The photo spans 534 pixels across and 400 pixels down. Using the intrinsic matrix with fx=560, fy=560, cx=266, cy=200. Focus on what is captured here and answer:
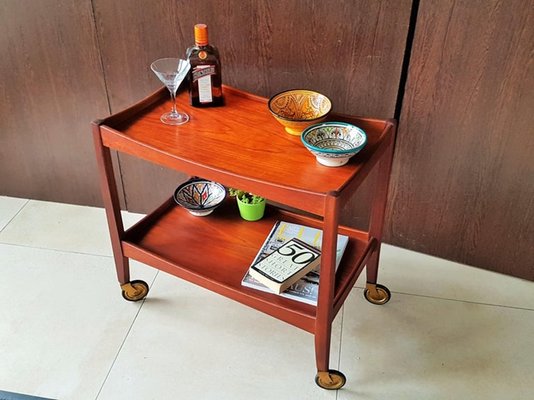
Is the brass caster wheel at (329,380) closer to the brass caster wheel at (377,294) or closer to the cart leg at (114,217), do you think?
the brass caster wheel at (377,294)

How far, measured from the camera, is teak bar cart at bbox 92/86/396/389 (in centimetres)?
111

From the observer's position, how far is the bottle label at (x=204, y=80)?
1.32 metres

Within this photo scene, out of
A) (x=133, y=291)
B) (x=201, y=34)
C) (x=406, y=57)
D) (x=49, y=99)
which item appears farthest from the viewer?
(x=49, y=99)

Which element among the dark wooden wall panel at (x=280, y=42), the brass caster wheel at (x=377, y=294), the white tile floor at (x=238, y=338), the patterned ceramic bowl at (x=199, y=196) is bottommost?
the white tile floor at (x=238, y=338)

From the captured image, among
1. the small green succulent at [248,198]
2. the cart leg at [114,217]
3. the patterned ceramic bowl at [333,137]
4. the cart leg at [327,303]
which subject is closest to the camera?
the cart leg at [327,303]

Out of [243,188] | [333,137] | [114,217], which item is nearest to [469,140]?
[333,137]

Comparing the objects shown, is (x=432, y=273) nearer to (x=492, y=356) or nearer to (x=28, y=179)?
(x=492, y=356)

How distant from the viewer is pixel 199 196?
158 centimetres

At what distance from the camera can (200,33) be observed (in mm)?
1275

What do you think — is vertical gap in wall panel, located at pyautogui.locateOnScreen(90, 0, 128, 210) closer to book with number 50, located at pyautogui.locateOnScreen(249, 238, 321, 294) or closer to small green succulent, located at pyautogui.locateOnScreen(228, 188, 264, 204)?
small green succulent, located at pyautogui.locateOnScreen(228, 188, 264, 204)

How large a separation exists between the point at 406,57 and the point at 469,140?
27 centimetres

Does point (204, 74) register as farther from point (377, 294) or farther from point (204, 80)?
point (377, 294)

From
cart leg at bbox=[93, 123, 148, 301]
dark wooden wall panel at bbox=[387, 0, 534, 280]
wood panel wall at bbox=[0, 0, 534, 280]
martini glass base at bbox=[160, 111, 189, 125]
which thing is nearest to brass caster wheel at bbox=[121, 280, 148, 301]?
cart leg at bbox=[93, 123, 148, 301]

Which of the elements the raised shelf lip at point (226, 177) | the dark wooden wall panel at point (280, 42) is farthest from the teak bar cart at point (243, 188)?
the dark wooden wall panel at point (280, 42)
